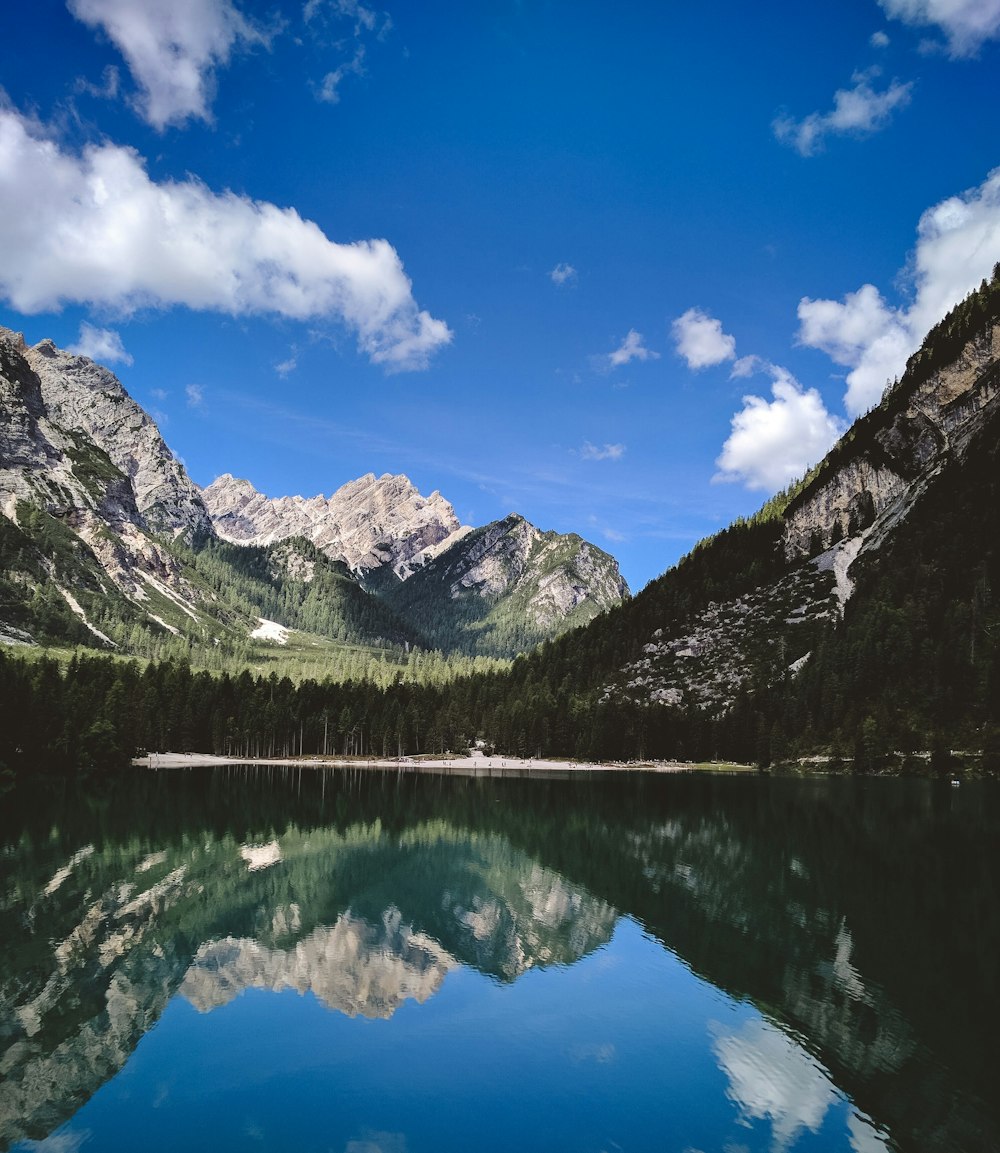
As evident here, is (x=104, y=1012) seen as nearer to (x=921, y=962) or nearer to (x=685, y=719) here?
(x=921, y=962)

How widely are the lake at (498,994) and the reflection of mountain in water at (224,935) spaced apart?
0.55 ft

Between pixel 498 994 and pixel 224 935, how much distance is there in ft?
51.4

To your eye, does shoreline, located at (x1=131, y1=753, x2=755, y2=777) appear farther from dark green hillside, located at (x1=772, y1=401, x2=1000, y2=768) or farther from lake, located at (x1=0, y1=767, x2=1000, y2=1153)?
lake, located at (x1=0, y1=767, x2=1000, y2=1153)

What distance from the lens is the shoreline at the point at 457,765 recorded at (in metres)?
161

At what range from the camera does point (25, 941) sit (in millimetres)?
33719

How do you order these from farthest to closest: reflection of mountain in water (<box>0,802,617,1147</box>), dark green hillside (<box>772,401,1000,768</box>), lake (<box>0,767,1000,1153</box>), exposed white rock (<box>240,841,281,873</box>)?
dark green hillside (<box>772,401,1000,768</box>), exposed white rock (<box>240,841,281,873</box>), reflection of mountain in water (<box>0,802,617,1147</box>), lake (<box>0,767,1000,1153</box>)

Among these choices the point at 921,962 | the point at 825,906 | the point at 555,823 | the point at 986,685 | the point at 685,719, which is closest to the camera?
the point at 921,962

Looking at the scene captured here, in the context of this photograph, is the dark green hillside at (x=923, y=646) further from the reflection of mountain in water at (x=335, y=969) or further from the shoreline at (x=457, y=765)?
the reflection of mountain in water at (x=335, y=969)

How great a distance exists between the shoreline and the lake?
324 ft

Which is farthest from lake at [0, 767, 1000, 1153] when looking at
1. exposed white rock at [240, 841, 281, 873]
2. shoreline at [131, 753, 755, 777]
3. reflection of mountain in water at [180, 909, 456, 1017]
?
shoreline at [131, 753, 755, 777]

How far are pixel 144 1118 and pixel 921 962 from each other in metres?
30.9

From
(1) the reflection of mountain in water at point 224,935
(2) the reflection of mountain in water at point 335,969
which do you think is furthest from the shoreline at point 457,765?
(2) the reflection of mountain in water at point 335,969

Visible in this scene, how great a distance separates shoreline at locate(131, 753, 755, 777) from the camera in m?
161

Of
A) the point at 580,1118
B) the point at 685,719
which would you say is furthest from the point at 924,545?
the point at 580,1118
